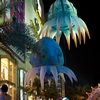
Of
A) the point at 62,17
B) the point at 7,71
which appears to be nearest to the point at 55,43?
the point at 62,17

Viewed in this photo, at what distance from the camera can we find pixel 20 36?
25.9 feet

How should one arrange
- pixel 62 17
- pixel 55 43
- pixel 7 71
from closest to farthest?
pixel 55 43, pixel 62 17, pixel 7 71

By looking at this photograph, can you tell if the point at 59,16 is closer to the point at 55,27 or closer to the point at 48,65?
the point at 55,27

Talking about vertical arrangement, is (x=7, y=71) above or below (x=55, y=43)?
below

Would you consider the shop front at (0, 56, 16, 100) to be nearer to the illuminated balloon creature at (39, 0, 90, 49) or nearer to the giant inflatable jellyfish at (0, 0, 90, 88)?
the giant inflatable jellyfish at (0, 0, 90, 88)

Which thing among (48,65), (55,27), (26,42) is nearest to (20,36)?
(26,42)

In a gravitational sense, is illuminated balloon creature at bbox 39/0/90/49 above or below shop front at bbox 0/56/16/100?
above

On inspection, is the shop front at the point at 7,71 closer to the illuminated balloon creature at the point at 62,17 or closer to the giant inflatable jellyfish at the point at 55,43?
the giant inflatable jellyfish at the point at 55,43

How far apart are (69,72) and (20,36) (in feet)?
33.0

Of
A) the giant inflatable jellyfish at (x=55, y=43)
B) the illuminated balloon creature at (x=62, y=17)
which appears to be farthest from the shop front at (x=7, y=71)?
the illuminated balloon creature at (x=62, y=17)

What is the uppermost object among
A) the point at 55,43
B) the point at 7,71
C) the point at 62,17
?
the point at 62,17

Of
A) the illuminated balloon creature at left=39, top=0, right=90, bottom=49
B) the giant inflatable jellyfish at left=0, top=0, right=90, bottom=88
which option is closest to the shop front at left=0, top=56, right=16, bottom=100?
the giant inflatable jellyfish at left=0, top=0, right=90, bottom=88

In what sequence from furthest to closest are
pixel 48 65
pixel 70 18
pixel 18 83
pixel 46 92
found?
pixel 46 92 < pixel 18 83 < pixel 70 18 < pixel 48 65

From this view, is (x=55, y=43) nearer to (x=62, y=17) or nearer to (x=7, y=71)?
(x=62, y=17)
